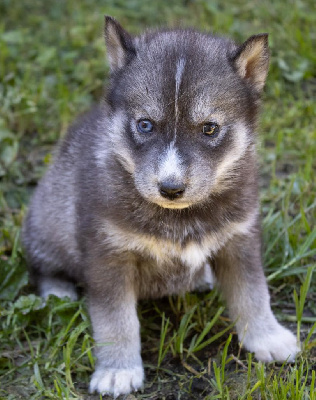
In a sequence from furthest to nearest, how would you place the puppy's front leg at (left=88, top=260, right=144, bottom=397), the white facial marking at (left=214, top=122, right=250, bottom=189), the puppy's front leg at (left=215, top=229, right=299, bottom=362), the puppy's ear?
the puppy's front leg at (left=215, top=229, right=299, bottom=362) < the puppy's front leg at (left=88, top=260, right=144, bottom=397) < the puppy's ear < the white facial marking at (left=214, top=122, right=250, bottom=189)

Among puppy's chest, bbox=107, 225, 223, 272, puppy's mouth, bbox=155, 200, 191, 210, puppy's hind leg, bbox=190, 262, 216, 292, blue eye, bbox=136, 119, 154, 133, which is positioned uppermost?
blue eye, bbox=136, 119, 154, 133

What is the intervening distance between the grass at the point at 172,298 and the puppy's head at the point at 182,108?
45cm

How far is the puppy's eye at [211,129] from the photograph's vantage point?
3.63 metres

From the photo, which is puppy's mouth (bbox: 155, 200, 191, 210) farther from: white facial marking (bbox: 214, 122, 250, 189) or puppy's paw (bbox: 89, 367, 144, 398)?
puppy's paw (bbox: 89, 367, 144, 398)

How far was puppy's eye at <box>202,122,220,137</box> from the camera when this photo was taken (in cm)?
363

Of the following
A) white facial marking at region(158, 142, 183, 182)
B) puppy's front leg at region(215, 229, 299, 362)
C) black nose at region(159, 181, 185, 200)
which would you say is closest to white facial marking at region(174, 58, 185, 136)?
white facial marking at region(158, 142, 183, 182)

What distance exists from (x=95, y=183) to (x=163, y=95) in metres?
0.79

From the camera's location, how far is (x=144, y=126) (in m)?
3.68

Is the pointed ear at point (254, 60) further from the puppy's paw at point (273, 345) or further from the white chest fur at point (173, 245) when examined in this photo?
the puppy's paw at point (273, 345)

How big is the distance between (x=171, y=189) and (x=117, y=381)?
4.06 ft

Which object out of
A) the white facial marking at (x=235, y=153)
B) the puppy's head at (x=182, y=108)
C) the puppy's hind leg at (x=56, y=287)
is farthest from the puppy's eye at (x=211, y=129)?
the puppy's hind leg at (x=56, y=287)

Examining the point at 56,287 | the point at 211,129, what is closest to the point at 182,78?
the point at 211,129

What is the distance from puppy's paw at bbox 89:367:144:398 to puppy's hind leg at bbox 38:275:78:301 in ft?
2.81

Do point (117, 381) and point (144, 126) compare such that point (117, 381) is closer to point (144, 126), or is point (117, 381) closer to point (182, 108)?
point (144, 126)
